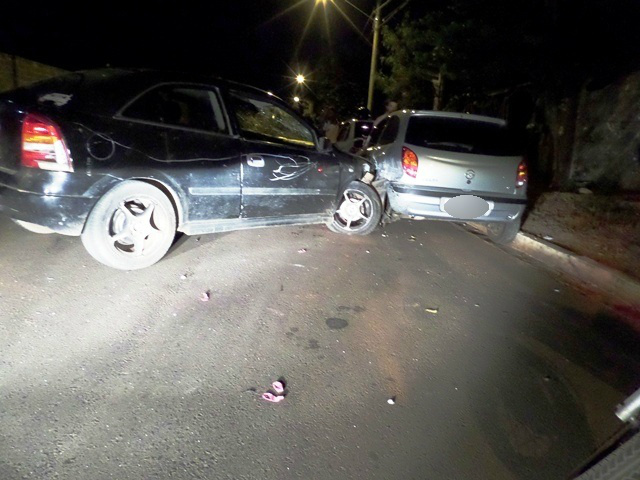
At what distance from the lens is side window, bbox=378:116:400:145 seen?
246 inches

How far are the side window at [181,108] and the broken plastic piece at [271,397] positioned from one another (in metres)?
2.65

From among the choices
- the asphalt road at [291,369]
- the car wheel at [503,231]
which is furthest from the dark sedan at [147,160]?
the car wheel at [503,231]

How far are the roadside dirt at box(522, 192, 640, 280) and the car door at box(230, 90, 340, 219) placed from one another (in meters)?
3.50

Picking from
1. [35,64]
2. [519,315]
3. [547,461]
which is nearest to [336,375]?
[547,461]

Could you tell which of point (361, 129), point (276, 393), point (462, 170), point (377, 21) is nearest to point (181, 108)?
point (276, 393)

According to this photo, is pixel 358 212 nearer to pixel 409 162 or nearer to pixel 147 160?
pixel 409 162

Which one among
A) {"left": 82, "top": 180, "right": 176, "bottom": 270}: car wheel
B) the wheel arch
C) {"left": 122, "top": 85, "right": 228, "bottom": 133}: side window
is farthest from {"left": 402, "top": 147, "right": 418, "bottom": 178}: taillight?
{"left": 82, "top": 180, "right": 176, "bottom": 270}: car wheel

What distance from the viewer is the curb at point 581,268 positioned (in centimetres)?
484

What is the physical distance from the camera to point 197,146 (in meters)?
4.31

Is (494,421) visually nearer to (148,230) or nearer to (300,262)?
(300,262)

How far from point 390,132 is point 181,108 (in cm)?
312

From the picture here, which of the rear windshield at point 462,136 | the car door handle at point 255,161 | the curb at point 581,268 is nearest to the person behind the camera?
the car door handle at point 255,161

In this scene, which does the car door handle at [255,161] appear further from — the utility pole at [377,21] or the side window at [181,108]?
the utility pole at [377,21]

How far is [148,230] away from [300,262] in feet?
5.25
